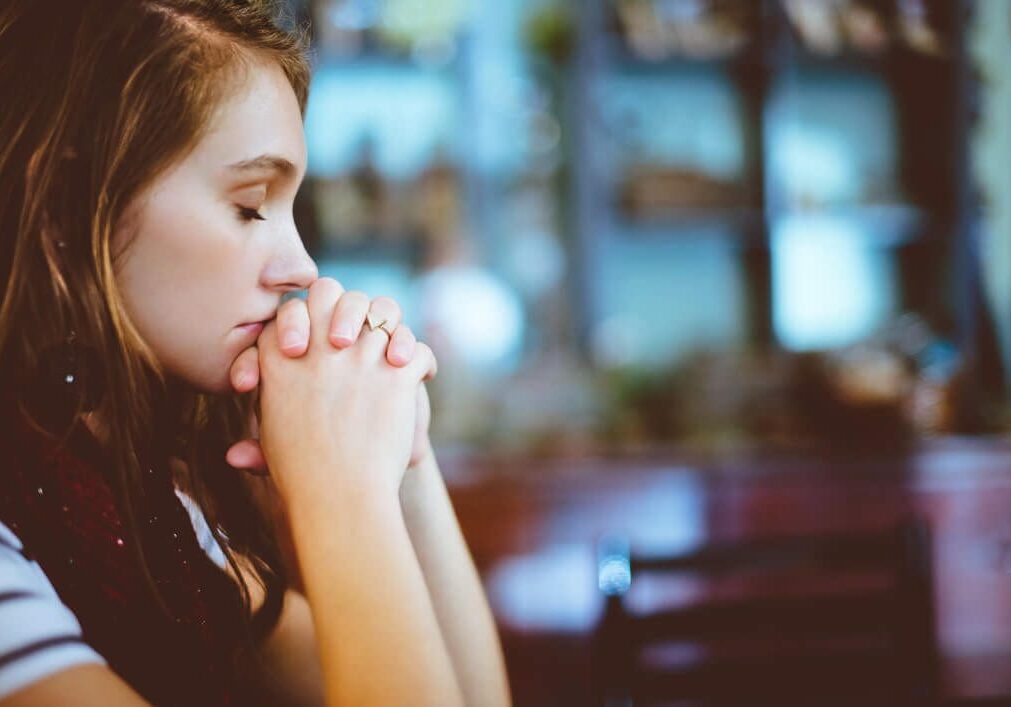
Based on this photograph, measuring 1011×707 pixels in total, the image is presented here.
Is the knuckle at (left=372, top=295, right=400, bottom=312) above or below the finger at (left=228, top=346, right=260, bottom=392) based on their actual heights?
above

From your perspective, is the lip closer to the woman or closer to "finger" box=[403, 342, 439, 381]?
the woman

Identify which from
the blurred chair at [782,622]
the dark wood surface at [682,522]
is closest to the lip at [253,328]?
the blurred chair at [782,622]

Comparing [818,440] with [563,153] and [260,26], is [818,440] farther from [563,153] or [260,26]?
[260,26]

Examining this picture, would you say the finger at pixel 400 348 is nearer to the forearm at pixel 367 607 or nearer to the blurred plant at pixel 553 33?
the forearm at pixel 367 607

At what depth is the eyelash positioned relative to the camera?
0.59 meters

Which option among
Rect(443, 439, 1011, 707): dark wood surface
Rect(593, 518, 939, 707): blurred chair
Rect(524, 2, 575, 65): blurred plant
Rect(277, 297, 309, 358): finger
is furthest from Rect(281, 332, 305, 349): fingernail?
Rect(524, 2, 575, 65): blurred plant

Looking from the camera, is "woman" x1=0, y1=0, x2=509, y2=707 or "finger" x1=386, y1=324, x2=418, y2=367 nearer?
"woman" x1=0, y1=0, x2=509, y2=707

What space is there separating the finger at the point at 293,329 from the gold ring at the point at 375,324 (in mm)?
48

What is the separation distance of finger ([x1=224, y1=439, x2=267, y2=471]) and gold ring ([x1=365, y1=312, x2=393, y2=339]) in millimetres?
119

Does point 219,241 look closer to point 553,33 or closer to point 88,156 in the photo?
point 88,156

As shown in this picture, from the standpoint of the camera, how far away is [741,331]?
3029 millimetres

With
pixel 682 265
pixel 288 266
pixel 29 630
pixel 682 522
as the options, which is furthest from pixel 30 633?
pixel 682 265

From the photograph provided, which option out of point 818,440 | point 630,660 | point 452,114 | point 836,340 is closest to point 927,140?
point 836,340

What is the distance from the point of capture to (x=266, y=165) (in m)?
0.59
